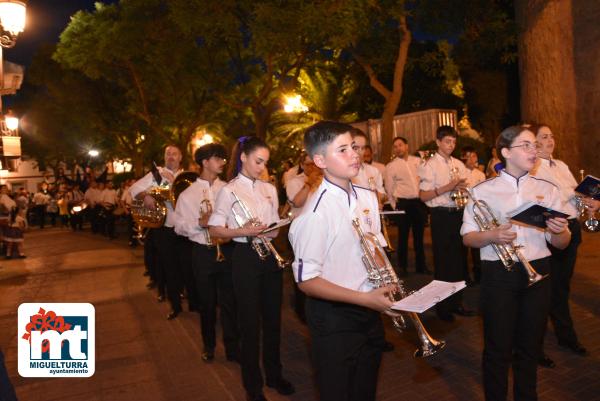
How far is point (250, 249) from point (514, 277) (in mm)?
2163

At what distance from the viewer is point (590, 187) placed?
4.70 meters

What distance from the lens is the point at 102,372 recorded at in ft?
19.5

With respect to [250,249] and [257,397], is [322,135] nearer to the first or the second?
[250,249]

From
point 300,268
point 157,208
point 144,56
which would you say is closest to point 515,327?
point 300,268

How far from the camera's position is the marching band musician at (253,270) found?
4680mm

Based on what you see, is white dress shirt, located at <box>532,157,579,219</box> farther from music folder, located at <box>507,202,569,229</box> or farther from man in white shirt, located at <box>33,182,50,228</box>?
man in white shirt, located at <box>33,182,50,228</box>

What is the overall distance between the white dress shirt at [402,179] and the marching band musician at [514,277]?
5.51 m

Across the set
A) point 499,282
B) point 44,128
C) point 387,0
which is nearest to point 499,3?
point 387,0

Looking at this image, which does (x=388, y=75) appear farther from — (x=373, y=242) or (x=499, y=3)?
(x=373, y=242)

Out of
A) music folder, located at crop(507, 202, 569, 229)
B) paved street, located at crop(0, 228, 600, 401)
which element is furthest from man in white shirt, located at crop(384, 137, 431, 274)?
music folder, located at crop(507, 202, 569, 229)

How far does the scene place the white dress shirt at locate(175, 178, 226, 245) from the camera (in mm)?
6219

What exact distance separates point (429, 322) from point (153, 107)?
25501 millimetres

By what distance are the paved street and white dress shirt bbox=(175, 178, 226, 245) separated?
4.79 feet

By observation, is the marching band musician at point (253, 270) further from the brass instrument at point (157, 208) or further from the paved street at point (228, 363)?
the brass instrument at point (157, 208)
